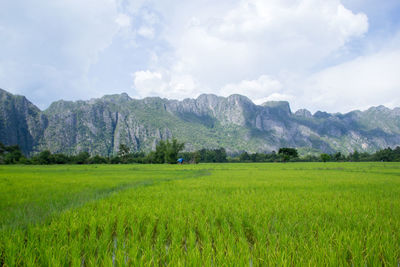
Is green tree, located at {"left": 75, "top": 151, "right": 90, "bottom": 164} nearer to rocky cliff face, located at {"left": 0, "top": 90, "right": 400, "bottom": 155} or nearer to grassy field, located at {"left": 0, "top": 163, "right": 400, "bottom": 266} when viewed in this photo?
grassy field, located at {"left": 0, "top": 163, "right": 400, "bottom": 266}

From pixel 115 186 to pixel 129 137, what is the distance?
141272 mm

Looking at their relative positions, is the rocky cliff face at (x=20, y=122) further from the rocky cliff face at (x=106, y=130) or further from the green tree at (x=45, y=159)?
the green tree at (x=45, y=159)

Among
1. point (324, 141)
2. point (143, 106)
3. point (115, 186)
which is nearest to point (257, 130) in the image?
point (324, 141)

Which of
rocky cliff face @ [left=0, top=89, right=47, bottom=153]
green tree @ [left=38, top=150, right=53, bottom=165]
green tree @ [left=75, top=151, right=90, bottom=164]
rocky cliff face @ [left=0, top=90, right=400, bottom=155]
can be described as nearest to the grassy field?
green tree @ [left=75, top=151, right=90, bottom=164]

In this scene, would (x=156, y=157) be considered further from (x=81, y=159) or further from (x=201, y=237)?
(x=201, y=237)

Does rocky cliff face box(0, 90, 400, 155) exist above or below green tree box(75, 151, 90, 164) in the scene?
above

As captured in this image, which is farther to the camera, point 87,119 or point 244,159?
point 87,119

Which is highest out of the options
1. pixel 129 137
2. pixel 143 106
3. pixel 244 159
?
pixel 143 106

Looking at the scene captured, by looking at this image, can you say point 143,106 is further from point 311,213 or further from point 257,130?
point 311,213

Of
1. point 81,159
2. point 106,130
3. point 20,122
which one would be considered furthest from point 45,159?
point 20,122

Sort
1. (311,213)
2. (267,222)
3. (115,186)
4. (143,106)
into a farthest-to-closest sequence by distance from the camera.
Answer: (143,106) < (115,186) < (311,213) < (267,222)

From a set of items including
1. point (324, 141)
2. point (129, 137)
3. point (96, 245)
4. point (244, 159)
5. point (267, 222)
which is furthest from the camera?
point (324, 141)

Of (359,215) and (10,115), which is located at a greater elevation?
(10,115)

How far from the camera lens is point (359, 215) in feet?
15.7
